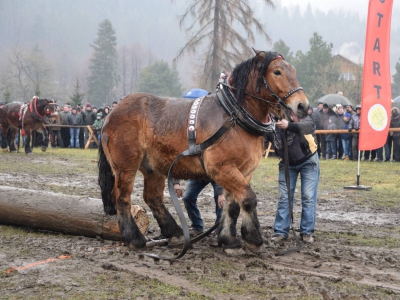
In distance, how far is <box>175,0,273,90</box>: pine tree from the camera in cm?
2803

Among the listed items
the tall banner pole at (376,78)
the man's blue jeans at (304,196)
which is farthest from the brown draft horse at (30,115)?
the man's blue jeans at (304,196)

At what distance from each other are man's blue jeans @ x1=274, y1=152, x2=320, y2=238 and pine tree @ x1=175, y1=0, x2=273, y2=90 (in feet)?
69.3

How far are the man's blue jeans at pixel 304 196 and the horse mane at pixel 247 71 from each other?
130 centimetres

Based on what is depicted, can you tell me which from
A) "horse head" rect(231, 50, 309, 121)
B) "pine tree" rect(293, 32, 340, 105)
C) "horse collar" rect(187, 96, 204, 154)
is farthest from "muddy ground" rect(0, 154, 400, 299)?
"pine tree" rect(293, 32, 340, 105)

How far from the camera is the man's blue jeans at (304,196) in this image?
21.2ft

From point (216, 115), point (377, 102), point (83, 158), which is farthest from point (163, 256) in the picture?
point (83, 158)

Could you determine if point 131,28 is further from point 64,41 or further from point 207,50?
point 207,50

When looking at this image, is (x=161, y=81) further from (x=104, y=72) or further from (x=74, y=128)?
(x=74, y=128)

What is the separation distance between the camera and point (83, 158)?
18.9 meters

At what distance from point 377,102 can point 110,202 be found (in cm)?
720

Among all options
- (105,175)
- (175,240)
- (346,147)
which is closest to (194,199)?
(175,240)

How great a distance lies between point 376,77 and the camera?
36.6 feet

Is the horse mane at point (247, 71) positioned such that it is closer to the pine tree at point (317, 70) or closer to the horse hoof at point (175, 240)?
the horse hoof at point (175, 240)

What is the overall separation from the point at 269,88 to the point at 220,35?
23640 millimetres
